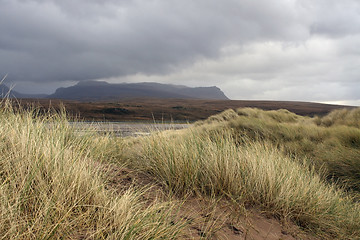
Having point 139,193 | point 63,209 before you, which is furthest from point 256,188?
point 63,209

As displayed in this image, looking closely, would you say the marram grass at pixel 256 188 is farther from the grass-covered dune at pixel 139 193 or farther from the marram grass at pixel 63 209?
the marram grass at pixel 63 209

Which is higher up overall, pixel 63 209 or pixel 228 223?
pixel 63 209

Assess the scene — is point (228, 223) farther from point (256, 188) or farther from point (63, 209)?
point (63, 209)

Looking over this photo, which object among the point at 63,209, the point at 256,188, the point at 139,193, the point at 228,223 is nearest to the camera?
the point at 63,209

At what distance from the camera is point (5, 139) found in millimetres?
2783

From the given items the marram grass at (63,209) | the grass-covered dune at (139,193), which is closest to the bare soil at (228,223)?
the grass-covered dune at (139,193)

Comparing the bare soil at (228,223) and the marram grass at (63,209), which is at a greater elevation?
the marram grass at (63,209)

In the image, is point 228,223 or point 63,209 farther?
point 228,223

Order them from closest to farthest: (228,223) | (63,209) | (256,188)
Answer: (63,209)
(228,223)
(256,188)

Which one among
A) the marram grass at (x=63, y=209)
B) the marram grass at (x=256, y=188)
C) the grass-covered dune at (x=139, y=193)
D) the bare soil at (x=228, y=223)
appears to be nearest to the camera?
the marram grass at (x=63, y=209)

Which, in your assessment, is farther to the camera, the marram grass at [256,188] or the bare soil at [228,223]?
the marram grass at [256,188]

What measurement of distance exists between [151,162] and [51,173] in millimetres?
1655

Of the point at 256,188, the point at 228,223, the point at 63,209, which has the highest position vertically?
the point at 63,209

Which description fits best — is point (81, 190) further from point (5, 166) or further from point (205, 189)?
point (205, 189)
